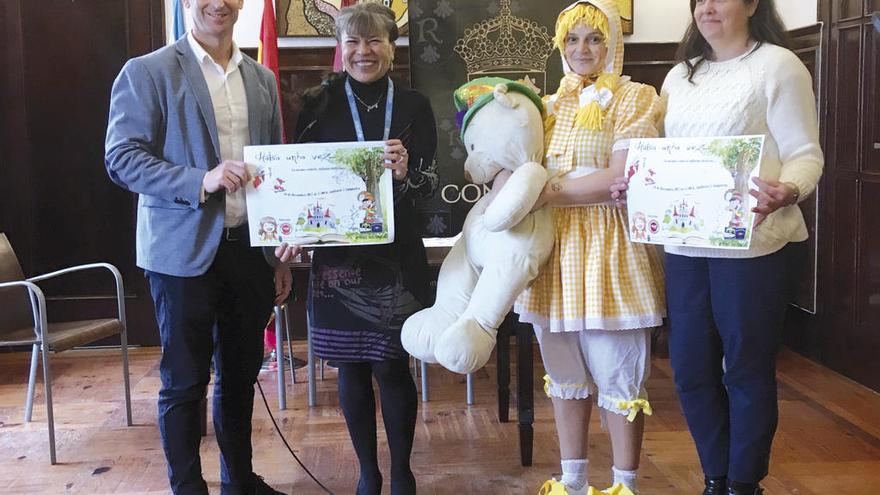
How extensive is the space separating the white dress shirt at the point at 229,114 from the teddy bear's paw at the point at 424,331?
1.57ft

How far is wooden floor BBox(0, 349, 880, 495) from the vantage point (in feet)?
8.18

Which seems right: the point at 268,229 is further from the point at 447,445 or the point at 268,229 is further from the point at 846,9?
the point at 846,9

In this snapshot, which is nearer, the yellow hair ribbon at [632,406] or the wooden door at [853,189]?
the yellow hair ribbon at [632,406]

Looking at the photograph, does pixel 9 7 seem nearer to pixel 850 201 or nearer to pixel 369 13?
pixel 369 13

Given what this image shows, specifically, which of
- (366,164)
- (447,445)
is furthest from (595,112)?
(447,445)

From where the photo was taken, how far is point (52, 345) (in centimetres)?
288

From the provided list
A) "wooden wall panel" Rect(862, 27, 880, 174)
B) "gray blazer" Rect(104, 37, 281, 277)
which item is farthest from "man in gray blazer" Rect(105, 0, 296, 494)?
"wooden wall panel" Rect(862, 27, 880, 174)

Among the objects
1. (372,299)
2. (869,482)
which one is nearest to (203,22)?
(372,299)

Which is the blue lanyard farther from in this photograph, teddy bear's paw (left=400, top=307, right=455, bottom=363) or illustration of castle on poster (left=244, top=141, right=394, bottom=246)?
teddy bear's paw (left=400, top=307, right=455, bottom=363)

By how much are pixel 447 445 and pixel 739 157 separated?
1.53 m

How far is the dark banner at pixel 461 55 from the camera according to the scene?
4.11 meters

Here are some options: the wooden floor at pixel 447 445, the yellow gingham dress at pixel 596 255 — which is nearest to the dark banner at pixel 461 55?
the wooden floor at pixel 447 445

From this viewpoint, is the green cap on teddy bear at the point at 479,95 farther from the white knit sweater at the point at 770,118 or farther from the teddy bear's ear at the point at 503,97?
the white knit sweater at the point at 770,118

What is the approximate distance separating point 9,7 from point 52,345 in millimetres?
2038
